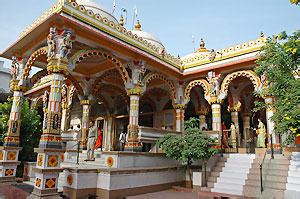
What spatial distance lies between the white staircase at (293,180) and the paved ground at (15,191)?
7.11m

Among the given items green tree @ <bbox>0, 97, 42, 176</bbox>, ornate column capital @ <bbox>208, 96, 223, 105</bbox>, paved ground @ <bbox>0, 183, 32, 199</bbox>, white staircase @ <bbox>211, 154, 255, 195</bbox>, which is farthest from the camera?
ornate column capital @ <bbox>208, 96, 223, 105</bbox>

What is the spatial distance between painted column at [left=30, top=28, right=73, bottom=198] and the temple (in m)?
0.03

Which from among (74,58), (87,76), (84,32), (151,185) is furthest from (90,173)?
(87,76)

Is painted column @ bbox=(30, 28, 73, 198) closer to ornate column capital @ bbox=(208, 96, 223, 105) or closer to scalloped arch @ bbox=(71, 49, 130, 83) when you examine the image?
scalloped arch @ bbox=(71, 49, 130, 83)

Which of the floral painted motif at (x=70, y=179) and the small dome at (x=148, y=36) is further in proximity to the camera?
the small dome at (x=148, y=36)

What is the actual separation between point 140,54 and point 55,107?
4.29 m

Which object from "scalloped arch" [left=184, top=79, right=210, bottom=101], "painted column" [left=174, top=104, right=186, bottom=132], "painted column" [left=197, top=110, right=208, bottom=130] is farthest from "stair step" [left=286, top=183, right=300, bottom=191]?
"painted column" [left=197, top=110, right=208, bottom=130]

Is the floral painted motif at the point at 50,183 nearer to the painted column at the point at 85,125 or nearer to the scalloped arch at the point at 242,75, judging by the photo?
the painted column at the point at 85,125

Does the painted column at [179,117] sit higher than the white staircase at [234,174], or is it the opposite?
the painted column at [179,117]

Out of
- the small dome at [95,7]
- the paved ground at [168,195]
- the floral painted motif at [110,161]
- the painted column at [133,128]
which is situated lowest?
the paved ground at [168,195]

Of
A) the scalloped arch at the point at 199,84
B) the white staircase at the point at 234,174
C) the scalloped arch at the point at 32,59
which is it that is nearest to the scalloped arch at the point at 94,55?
the scalloped arch at the point at 32,59

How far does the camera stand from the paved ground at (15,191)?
6.36 meters

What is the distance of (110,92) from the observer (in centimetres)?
1534

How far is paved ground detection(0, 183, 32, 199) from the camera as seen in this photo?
636 centimetres
